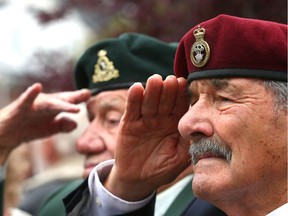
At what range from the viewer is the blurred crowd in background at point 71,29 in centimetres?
470

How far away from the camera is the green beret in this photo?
3953 millimetres

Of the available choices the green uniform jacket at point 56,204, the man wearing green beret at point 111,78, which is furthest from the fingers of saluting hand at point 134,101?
the green uniform jacket at point 56,204

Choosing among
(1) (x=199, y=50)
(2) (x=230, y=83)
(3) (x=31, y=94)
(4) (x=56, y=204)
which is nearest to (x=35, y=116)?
(3) (x=31, y=94)

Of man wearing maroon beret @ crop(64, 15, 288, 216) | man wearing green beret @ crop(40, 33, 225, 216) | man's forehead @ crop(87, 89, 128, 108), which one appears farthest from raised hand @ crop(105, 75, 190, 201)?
man's forehead @ crop(87, 89, 128, 108)

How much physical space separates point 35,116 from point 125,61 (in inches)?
21.7

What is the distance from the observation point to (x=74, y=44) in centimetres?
884

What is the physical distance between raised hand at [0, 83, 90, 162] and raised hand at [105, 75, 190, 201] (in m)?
0.70

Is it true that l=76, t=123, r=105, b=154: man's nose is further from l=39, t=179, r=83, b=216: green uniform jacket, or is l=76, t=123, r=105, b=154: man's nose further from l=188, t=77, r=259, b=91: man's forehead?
l=188, t=77, r=259, b=91: man's forehead

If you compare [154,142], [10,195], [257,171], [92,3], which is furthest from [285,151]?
[92,3]

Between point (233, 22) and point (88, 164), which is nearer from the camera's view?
point (233, 22)

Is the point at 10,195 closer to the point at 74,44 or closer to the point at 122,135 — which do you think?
the point at 122,135

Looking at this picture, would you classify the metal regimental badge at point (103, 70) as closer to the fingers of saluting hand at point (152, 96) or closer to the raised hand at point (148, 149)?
the raised hand at point (148, 149)

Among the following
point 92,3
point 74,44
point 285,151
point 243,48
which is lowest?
point 74,44

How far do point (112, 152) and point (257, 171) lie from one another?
1.48 metres
